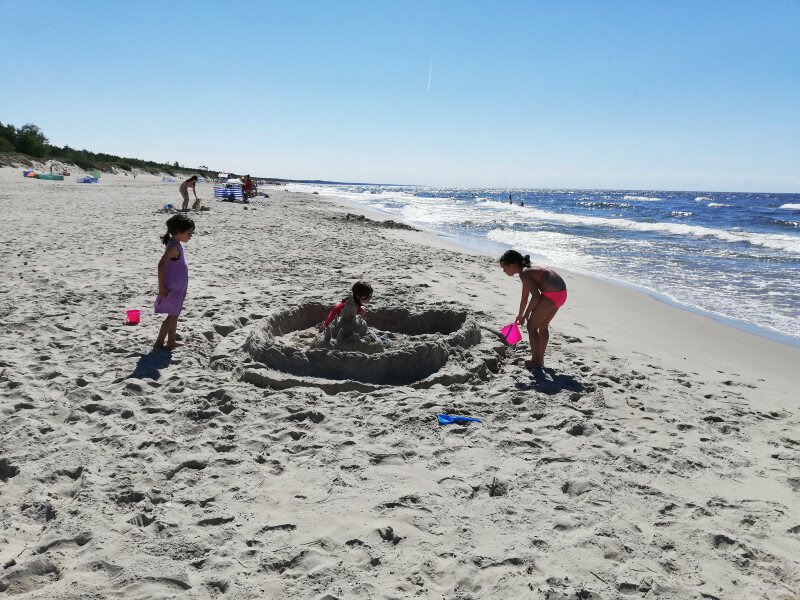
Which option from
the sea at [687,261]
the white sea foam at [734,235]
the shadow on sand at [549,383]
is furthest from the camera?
the white sea foam at [734,235]

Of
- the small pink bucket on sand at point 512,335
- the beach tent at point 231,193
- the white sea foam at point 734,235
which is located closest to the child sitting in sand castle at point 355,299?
the small pink bucket on sand at point 512,335

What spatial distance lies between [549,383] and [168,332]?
3.51m

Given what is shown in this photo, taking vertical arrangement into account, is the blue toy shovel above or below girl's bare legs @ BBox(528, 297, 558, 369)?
below

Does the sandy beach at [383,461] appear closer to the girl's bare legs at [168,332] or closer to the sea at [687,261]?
the girl's bare legs at [168,332]

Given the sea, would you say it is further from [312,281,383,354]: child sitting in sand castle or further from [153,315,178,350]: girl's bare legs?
[153,315,178,350]: girl's bare legs

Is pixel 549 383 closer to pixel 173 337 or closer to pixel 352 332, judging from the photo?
pixel 352 332

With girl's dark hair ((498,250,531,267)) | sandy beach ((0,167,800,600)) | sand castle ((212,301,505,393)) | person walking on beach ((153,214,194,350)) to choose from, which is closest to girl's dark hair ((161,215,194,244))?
person walking on beach ((153,214,194,350))

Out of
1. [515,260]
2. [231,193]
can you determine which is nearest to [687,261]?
[515,260]

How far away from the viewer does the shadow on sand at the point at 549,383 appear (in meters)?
4.58

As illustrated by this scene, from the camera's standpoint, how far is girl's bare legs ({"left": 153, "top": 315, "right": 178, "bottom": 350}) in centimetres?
505

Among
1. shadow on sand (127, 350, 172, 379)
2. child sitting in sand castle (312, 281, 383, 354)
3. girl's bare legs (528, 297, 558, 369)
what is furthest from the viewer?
child sitting in sand castle (312, 281, 383, 354)

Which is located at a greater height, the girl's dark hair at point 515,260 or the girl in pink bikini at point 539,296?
the girl's dark hair at point 515,260

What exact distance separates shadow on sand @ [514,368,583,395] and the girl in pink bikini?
0.16m

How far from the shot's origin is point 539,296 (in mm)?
5094
